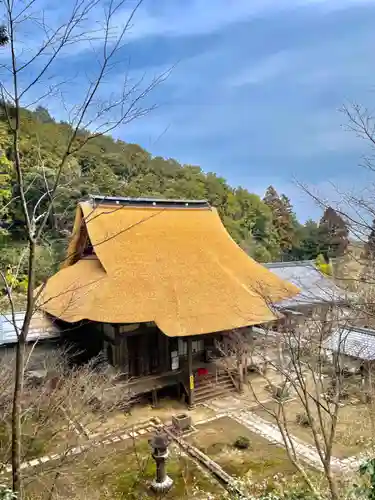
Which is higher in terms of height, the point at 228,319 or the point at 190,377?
the point at 228,319

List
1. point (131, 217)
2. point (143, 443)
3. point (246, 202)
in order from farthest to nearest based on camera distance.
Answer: point (246, 202), point (131, 217), point (143, 443)

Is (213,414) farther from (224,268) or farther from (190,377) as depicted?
(224,268)

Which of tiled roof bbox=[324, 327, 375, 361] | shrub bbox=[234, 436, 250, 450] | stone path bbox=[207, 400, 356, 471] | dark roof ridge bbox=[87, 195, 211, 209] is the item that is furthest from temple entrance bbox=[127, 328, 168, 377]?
tiled roof bbox=[324, 327, 375, 361]

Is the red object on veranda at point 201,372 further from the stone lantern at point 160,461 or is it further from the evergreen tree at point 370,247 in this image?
the evergreen tree at point 370,247

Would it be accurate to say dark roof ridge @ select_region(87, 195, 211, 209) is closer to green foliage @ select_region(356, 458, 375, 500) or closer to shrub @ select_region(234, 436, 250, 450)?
shrub @ select_region(234, 436, 250, 450)

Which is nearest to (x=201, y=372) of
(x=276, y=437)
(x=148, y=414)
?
(x=148, y=414)

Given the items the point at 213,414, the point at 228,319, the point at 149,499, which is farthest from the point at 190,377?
the point at 149,499

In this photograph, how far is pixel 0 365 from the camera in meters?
9.29

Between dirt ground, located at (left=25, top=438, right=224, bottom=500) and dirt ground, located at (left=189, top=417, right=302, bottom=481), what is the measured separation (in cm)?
67

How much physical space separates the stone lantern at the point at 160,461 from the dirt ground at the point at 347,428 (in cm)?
232

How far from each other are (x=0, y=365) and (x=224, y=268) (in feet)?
25.4

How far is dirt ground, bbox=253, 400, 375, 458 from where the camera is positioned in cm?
952

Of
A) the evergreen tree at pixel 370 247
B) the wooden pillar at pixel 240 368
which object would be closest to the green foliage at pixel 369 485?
the evergreen tree at pixel 370 247

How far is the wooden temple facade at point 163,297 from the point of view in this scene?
11.9 metres
